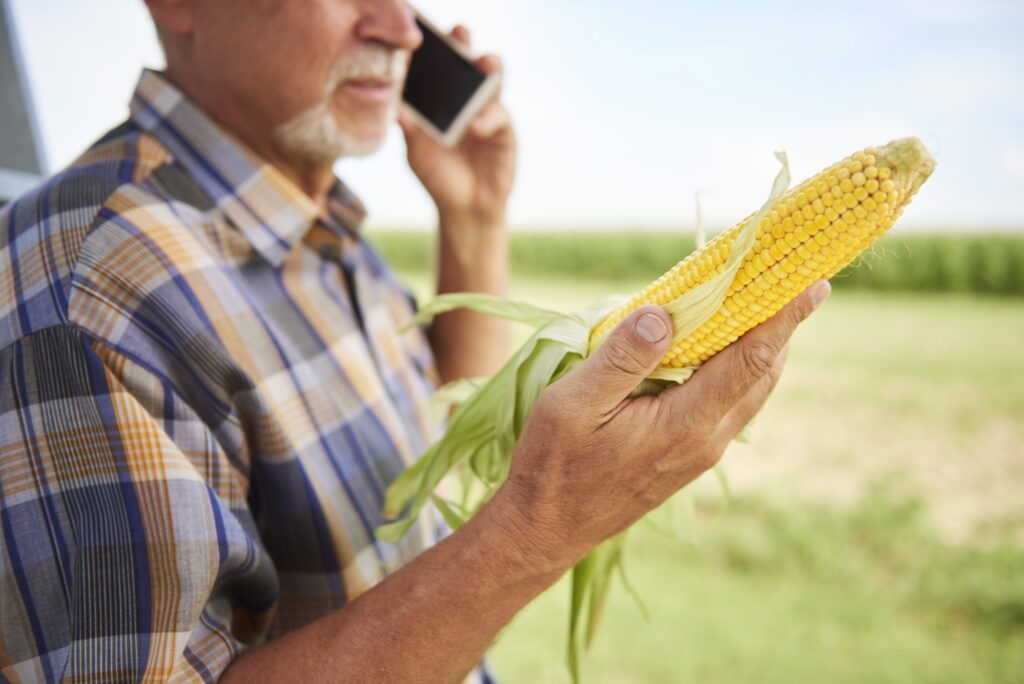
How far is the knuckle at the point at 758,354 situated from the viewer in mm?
756

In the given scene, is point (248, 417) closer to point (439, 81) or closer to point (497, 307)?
point (497, 307)

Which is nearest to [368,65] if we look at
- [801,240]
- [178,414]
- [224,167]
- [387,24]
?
[387,24]

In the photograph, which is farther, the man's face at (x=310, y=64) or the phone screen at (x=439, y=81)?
the phone screen at (x=439, y=81)

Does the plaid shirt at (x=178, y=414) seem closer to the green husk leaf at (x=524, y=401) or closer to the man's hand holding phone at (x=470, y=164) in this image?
the green husk leaf at (x=524, y=401)

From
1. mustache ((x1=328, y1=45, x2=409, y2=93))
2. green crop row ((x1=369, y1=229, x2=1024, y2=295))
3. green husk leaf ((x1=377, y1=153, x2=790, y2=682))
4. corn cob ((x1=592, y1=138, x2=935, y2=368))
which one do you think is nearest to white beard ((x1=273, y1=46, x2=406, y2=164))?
mustache ((x1=328, y1=45, x2=409, y2=93))

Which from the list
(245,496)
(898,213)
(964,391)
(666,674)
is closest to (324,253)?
(245,496)

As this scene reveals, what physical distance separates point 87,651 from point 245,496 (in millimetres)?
254

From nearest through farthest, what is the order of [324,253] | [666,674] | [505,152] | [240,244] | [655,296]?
[655,296], [240,244], [324,253], [505,152], [666,674]

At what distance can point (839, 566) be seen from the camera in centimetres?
327

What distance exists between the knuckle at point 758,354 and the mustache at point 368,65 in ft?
2.73

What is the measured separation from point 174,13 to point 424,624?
1.03 metres

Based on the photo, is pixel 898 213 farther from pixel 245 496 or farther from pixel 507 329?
pixel 507 329

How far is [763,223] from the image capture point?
0.73 m

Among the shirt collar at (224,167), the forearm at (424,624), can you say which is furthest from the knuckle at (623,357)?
the shirt collar at (224,167)
